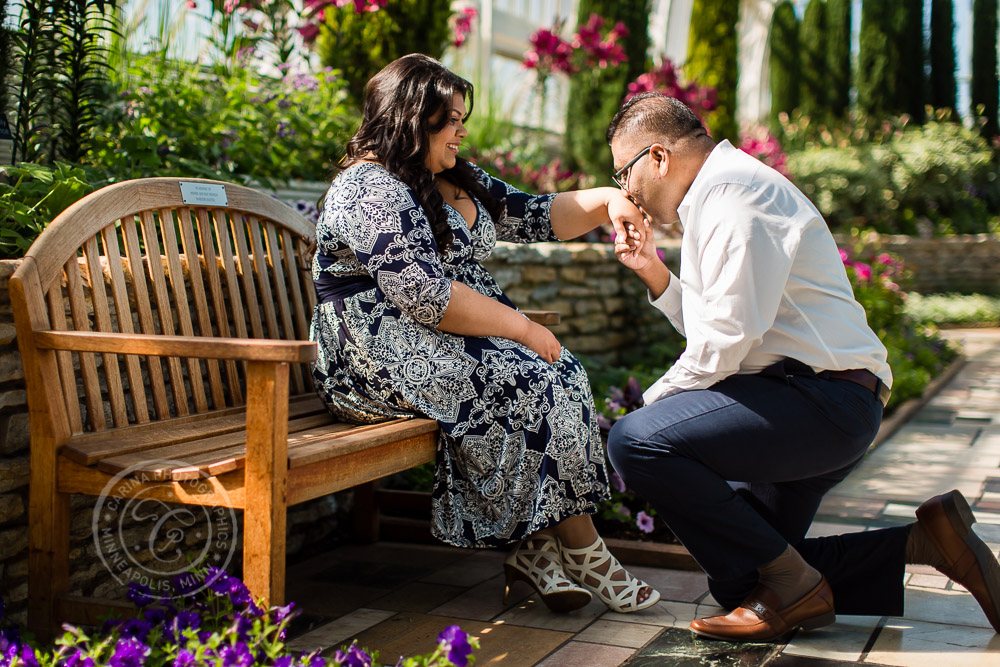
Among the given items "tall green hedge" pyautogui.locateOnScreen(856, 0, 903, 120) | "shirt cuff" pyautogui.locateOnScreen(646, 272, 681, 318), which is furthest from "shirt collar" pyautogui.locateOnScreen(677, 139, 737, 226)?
"tall green hedge" pyautogui.locateOnScreen(856, 0, 903, 120)

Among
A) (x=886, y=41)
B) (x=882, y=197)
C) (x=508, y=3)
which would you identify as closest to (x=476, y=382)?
(x=508, y=3)

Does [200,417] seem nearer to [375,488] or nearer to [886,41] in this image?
[375,488]

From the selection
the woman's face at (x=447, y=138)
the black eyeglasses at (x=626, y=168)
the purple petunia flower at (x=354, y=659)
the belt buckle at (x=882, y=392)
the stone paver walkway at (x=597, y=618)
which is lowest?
the stone paver walkway at (x=597, y=618)

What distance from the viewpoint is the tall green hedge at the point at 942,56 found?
14453 millimetres

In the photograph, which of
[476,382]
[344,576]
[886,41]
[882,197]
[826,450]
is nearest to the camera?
[826,450]

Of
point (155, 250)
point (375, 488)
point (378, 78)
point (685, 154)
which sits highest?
point (378, 78)

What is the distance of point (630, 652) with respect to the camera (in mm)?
2227

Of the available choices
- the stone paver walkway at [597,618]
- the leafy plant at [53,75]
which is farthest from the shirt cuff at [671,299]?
the leafy plant at [53,75]

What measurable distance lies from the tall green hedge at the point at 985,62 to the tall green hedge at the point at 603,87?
9.11 m

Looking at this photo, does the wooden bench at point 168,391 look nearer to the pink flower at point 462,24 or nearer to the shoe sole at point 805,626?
the shoe sole at point 805,626

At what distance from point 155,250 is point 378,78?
0.74 m

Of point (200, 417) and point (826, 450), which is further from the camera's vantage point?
point (200, 417)

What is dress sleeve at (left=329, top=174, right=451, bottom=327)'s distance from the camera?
90.3 inches

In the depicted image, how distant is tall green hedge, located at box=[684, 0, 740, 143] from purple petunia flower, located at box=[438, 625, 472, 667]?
9.66m
